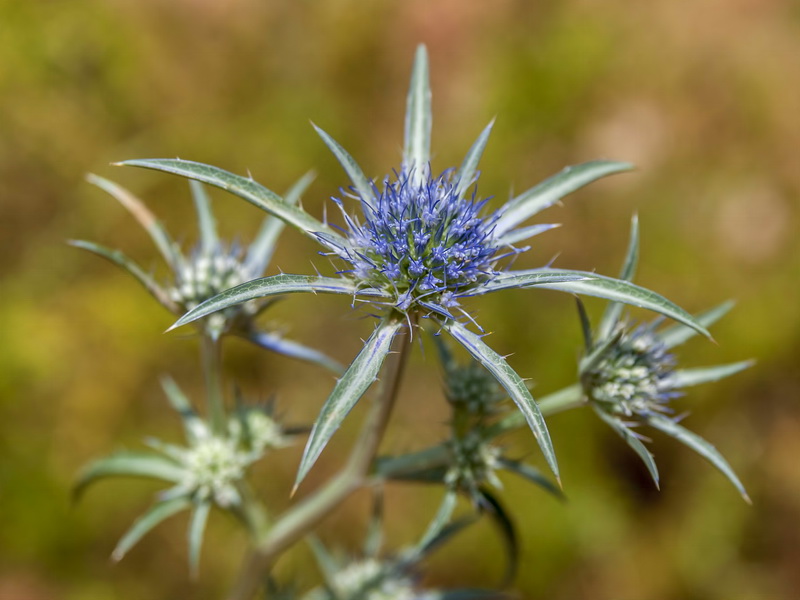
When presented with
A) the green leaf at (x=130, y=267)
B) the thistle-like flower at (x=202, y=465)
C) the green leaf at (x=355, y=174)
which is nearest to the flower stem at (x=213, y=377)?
the thistle-like flower at (x=202, y=465)

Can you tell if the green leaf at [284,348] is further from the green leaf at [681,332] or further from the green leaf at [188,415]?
the green leaf at [681,332]

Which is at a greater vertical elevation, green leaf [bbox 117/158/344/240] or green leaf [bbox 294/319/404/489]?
green leaf [bbox 117/158/344/240]

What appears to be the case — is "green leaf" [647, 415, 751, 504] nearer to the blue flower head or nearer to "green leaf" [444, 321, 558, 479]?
"green leaf" [444, 321, 558, 479]

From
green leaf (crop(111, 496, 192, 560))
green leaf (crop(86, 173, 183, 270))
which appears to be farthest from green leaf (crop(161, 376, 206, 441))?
green leaf (crop(86, 173, 183, 270))

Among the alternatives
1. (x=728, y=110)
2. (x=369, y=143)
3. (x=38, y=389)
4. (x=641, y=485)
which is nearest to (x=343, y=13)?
(x=369, y=143)

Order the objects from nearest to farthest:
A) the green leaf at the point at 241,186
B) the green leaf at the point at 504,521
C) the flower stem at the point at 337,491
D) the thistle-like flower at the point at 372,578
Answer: the green leaf at the point at 241,186
the flower stem at the point at 337,491
the green leaf at the point at 504,521
the thistle-like flower at the point at 372,578

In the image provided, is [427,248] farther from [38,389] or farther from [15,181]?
[15,181]

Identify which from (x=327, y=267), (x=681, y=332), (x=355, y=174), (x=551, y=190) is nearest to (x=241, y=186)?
(x=355, y=174)
